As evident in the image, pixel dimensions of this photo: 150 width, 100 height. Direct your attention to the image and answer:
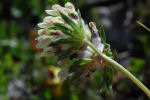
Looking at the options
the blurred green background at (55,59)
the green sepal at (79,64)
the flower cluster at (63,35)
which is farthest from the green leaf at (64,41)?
the blurred green background at (55,59)

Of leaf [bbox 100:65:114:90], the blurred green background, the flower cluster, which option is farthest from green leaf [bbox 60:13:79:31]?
the blurred green background

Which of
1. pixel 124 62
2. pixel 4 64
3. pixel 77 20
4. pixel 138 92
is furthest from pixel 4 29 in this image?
pixel 77 20

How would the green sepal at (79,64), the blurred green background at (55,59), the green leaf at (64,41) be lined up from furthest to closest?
the blurred green background at (55,59) → the green sepal at (79,64) → the green leaf at (64,41)

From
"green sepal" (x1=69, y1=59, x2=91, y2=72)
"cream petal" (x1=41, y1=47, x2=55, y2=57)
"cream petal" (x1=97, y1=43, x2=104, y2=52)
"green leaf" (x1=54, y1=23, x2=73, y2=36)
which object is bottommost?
"green sepal" (x1=69, y1=59, x2=91, y2=72)

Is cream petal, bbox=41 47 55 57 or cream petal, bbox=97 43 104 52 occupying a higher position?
cream petal, bbox=41 47 55 57

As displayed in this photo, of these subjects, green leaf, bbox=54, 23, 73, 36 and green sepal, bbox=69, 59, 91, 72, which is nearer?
green leaf, bbox=54, 23, 73, 36

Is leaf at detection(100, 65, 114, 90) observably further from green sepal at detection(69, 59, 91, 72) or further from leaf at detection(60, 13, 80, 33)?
leaf at detection(60, 13, 80, 33)

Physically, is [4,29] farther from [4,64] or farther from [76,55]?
[76,55]

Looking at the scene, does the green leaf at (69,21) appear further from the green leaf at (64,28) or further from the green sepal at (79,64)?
the green sepal at (79,64)
